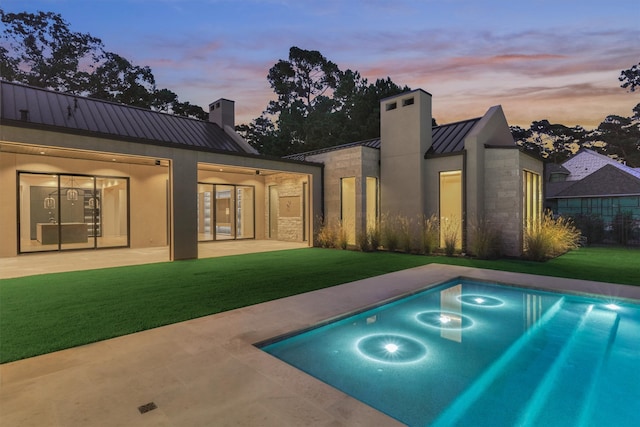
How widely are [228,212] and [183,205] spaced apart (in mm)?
6076

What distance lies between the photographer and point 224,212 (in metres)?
14.9

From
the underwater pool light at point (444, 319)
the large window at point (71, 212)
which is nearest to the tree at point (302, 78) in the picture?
the large window at point (71, 212)

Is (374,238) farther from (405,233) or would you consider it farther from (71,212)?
(71,212)

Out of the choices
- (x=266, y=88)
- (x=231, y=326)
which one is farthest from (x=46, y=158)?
(x=266, y=88)

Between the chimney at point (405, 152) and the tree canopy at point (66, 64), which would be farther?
the tree canopy at point (66, 64)

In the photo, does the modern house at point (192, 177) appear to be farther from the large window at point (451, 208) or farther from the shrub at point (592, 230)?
the shrub at point (592, 230)

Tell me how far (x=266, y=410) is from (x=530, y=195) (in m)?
11.2

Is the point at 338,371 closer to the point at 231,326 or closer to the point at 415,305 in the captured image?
the point at 231,326

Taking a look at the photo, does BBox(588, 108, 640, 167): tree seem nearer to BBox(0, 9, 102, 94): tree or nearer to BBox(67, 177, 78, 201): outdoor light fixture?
BBox(67, 177, 78, 201): outdoor light fixture

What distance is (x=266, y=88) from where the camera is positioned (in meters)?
29.3

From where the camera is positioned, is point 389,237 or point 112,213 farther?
point 112,213

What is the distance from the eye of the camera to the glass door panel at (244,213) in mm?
14945

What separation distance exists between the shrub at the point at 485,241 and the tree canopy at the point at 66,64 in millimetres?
24313

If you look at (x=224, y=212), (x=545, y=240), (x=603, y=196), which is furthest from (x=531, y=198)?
(x=224, y=212)
